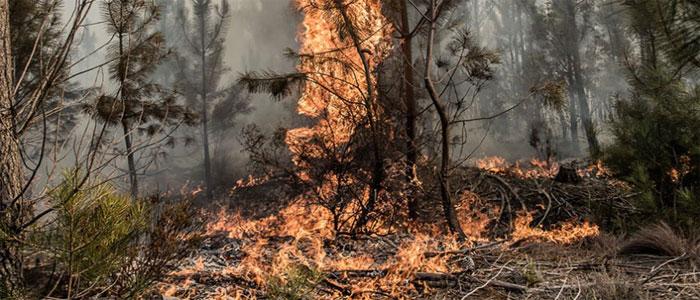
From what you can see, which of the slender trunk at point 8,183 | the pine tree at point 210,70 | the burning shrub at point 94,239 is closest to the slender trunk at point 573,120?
the pine tree at point 210,70

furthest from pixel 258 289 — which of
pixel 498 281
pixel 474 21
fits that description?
pixel 474 21

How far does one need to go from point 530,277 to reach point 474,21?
1618 inches

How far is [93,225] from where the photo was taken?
2.42 meters

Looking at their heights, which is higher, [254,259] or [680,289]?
[254,259]

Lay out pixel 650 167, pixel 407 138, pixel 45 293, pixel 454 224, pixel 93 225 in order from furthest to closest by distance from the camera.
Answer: pixel 407 138 < pixel 454 224 < pixel 650 167 < pixel 45 293 < pixel 93 225

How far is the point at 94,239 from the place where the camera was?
94.3 inches

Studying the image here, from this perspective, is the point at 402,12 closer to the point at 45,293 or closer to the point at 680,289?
the point at 680,289

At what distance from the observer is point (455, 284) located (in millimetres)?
3471

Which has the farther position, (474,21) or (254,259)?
(474,21)

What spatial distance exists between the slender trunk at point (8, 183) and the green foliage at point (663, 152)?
575 centimetres

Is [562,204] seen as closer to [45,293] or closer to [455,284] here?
[455,284]

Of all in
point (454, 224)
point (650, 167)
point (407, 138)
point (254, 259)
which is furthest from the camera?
point (407, 138)

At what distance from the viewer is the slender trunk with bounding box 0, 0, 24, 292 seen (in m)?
2.31

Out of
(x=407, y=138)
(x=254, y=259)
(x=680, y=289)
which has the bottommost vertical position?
(x=680, y=289)
